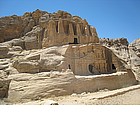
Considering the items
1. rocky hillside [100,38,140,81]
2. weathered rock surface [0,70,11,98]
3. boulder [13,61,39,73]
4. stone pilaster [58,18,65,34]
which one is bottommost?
weathered rock surface [0,70,11,98]

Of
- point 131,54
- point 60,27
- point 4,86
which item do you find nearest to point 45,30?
point 60,27

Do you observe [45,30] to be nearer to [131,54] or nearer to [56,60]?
[56,60]

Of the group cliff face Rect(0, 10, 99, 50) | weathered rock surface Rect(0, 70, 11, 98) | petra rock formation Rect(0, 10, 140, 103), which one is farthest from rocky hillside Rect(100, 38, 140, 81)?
weathered rock surface Rect(0, 70, 11, 98)

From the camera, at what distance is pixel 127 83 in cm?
1075

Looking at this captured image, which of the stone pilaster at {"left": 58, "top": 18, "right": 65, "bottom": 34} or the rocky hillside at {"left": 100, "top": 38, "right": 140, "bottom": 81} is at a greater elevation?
the stone pilaster at {"left": 58, "top": 18, "right": 65, "bottom": 34}

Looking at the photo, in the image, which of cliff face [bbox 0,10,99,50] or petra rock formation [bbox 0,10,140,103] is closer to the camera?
petra rock formation [bbox 0,10,140,103]

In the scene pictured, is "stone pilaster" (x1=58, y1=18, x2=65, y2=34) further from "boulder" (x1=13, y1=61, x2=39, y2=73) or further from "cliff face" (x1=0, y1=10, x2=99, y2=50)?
"boulder" (x1=13, y1=61, x2=39, y2=73)

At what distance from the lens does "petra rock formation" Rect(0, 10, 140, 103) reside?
815 centimetres

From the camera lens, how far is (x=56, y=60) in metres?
9.74

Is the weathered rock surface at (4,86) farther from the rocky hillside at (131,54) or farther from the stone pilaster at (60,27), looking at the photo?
the rocky hillside at (131,54)
